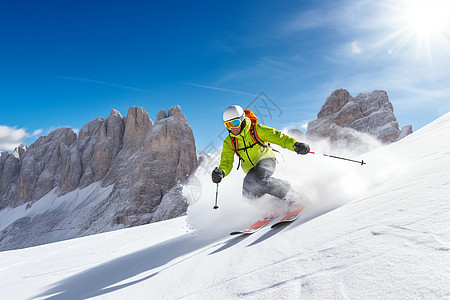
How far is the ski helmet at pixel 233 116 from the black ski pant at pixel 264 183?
2.73 feet

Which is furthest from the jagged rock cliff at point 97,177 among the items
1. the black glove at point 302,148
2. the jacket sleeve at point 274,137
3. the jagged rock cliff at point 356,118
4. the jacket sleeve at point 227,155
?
the black glove at point 302,148

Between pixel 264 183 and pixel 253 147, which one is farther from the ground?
pixel 253 147

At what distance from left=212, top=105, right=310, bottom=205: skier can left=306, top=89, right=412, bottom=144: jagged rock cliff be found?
66132mm

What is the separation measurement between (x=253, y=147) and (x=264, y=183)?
2.47 feet

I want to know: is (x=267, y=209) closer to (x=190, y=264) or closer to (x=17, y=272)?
(x=190, y=264)

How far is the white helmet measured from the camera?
15.9 feet

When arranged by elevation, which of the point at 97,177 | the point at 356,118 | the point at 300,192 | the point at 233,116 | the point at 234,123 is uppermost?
the point at 97,177

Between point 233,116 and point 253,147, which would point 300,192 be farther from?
point 233,116

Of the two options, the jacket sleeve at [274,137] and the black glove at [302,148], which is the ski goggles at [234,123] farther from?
the black glove at [302,148]

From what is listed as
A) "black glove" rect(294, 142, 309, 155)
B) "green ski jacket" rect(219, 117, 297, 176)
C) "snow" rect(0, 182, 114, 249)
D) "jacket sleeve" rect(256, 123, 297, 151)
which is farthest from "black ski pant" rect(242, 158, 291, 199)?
"snow" rect(0, 182, 114, 249)

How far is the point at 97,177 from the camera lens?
7131cm

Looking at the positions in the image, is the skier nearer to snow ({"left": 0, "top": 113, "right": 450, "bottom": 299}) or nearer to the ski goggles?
the ski goggles

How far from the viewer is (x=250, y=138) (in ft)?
16.3

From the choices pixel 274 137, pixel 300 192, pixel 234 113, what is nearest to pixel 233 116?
pixel 234 113
